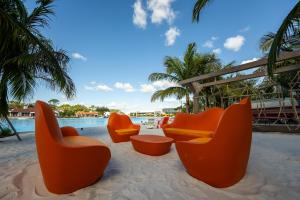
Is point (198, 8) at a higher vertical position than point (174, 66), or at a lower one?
lower

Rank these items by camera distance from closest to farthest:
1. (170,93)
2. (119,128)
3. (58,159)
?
(58,159) < (119,128) < (170,93)

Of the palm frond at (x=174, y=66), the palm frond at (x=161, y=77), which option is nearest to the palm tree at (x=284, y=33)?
the palm frond at (x=174, y=66)

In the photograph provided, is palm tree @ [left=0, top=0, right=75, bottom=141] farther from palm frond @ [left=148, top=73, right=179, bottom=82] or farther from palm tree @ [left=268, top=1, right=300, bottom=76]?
palm frond @ [left=148, top=73, right=179, bottom=82]

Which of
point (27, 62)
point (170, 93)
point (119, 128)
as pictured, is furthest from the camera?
point (170, 93)

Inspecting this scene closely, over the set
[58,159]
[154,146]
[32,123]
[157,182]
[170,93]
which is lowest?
[157,182]

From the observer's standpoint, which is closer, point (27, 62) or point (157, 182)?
point (157, 182)

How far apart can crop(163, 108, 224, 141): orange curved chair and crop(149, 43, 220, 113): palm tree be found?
8.04 m

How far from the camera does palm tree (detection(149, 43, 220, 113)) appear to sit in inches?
521

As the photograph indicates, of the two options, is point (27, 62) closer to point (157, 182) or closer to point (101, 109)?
point (157, 182)

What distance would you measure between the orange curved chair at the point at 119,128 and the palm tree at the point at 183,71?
7656 millimetres

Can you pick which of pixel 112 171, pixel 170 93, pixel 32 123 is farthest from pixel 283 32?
pixel 32 123

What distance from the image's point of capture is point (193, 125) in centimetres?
502

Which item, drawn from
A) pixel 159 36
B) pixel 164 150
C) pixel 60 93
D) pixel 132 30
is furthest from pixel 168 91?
pixel 164 150

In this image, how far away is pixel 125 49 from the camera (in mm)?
17156
